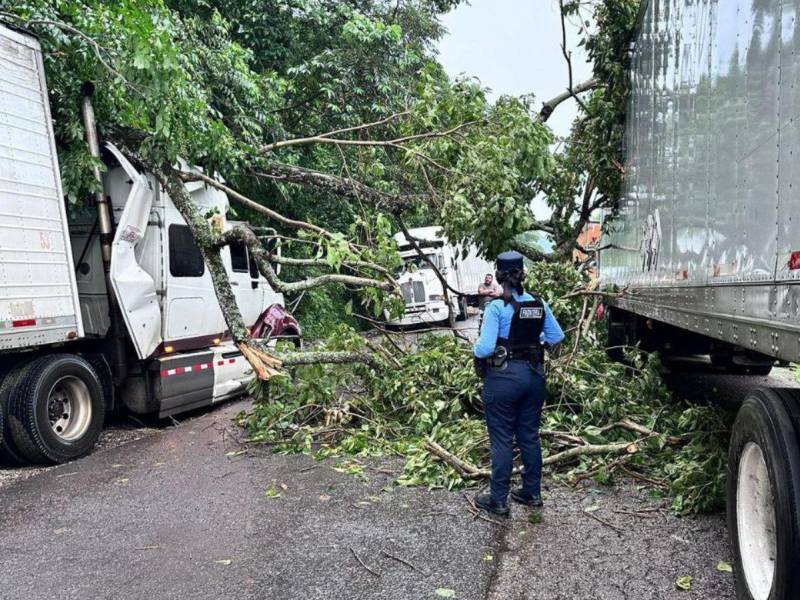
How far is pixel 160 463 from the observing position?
6.02 meters

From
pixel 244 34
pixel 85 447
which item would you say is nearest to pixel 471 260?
pixel 244 34

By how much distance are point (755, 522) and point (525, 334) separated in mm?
1839

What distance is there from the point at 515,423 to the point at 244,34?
1043cm

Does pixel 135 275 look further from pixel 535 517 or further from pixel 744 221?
Result: pixel 744 221

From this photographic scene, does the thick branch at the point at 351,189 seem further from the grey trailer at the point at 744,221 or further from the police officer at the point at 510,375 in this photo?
the grey trailer at the point at 744,221

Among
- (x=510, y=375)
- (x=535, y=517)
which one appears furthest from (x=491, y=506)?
(x=510, y=375)

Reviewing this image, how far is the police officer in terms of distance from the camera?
4.32m

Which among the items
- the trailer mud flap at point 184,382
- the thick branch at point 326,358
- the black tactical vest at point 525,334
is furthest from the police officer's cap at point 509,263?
the trailer mud flap at point 184,382

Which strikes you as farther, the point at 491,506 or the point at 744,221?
the point at 491,506

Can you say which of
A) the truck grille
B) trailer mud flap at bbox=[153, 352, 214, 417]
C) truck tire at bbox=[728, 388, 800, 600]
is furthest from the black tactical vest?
the truck grille

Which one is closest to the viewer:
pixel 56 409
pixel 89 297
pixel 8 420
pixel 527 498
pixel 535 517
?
pixel 535 517

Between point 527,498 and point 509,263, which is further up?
point 509,263

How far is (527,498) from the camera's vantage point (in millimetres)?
4531

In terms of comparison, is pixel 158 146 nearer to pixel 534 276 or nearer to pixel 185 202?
pixel 185 202
